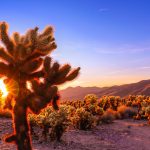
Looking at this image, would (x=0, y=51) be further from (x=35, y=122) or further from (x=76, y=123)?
(x=76, y=123)

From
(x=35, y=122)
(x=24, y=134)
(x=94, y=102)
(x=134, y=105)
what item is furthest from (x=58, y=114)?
(x=134, y=105)

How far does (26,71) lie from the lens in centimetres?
898

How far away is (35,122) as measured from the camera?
53.0 feet

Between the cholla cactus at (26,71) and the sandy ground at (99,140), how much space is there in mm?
4426

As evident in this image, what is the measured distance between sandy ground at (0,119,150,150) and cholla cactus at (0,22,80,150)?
4.43 meters

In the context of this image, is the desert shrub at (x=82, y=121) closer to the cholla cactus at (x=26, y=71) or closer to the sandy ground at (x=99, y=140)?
the sandy ground at (x=99, y=140)

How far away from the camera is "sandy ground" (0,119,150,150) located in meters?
14.3

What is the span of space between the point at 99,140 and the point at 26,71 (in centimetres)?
899

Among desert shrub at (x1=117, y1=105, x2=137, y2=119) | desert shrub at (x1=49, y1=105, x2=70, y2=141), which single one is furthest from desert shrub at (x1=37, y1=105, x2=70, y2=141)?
desert shrub at (x1=117, y1=105, x2=137, y2=119)

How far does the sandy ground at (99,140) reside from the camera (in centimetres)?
1434

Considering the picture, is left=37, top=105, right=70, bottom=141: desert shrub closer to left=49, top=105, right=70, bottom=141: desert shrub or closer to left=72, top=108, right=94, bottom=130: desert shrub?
left=49, top=105, right=70, bottom=141: desert shrub

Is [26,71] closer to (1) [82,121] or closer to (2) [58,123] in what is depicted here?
(2) [58,123]

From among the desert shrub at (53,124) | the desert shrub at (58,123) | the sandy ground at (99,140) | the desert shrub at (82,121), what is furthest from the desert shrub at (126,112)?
the desert shrub at (53,124)

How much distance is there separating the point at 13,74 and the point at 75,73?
5.39 feet
